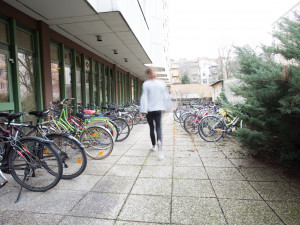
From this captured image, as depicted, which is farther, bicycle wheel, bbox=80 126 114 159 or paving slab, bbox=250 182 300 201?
bicycle wheel, bbox=80 126 114 159

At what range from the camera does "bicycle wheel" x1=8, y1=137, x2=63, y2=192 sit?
9.14 feet

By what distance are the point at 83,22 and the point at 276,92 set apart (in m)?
4.77

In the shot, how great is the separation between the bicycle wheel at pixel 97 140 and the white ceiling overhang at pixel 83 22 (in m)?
Result: 2.65

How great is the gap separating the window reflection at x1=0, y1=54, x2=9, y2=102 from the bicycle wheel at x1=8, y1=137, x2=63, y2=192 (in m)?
2.20

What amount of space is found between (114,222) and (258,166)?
2.75 meters

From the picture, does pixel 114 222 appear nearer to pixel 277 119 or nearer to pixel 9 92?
pixel 277 119

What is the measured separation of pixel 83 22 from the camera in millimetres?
5375

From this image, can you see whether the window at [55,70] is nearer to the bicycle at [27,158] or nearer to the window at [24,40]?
the window at [24,40]

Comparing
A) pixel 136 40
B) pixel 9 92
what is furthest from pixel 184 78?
pixel 9 92

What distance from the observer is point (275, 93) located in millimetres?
2723

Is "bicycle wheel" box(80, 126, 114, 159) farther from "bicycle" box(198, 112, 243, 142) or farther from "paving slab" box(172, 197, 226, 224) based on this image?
"bicycle" box(198, 112, 243, 142)

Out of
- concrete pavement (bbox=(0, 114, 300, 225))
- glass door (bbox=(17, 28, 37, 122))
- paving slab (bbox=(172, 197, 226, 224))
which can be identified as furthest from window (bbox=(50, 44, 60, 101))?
paving slab (bbox=(172, 197, 226, 224))

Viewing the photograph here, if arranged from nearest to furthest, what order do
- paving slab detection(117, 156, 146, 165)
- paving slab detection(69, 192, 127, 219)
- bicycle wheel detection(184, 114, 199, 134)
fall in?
paving slab detection(69, 192, 127, 219) → paving slab detection(117, 156, 146, 165) → bicycle wheel detection(184, 114, 199, 134)

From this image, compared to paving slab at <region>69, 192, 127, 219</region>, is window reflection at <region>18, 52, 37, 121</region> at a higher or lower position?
higher
